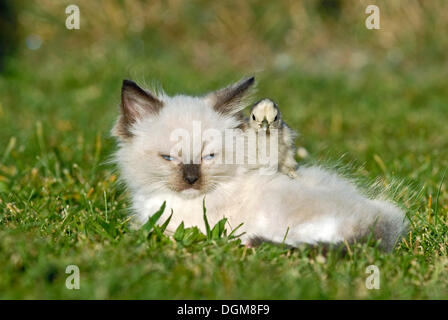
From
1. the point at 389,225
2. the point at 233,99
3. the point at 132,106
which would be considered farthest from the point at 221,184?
the point at 389,225

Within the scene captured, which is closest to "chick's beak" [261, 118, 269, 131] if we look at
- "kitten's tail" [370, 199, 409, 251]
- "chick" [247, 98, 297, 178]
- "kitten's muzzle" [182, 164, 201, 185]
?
"chick" [247, 98, 297, 178]

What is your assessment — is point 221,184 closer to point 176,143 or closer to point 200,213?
point 200,213

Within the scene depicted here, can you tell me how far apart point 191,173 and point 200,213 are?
215mm

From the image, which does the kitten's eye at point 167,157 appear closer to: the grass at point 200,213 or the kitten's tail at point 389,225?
the grass at point 200,213

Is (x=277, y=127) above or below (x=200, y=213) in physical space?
above

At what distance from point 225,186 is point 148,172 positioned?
39 cm

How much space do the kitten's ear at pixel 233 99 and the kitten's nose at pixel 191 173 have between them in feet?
1.15

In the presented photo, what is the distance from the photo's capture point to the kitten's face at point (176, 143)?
2684mm

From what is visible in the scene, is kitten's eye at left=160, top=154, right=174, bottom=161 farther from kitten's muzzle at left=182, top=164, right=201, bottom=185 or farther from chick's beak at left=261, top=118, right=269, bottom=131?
chick's beak at left=261, top=118, right=269, bottom=131

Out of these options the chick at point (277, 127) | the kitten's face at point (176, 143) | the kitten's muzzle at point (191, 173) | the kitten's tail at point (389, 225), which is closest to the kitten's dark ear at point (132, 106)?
the kitten's face at point (176, 143)

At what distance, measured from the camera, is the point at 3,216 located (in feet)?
9.66

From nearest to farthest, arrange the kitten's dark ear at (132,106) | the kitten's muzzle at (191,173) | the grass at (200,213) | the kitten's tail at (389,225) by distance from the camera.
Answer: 1. the grass at (200,213)
2. the kitten's tail at (389,225)
3. the kitten's muzzle at (191,173)
4. the kitten's dark ear at (132,106)

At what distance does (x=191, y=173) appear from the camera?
2656 millimetres

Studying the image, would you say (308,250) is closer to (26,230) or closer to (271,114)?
(271,114)
